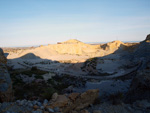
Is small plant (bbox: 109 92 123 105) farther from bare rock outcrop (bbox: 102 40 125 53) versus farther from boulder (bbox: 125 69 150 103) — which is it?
Answer: bare rock outcrop (bbox: 102 40 125 53)

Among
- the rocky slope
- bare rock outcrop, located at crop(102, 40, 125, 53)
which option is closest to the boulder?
the rocky slope

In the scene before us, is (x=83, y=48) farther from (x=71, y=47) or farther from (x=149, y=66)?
(x=149, y=66)

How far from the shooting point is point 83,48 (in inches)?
1975

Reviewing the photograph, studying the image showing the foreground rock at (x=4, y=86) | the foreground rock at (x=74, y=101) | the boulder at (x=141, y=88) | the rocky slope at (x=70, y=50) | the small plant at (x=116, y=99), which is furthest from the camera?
the rocky slope at (x=70, y=50)

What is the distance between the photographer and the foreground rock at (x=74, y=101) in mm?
4240

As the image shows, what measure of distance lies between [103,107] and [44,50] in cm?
3651

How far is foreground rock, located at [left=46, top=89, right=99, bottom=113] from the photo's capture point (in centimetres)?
424

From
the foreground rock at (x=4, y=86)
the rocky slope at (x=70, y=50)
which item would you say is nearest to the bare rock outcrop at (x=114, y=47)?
the rocky slope at (x=70, y=50)

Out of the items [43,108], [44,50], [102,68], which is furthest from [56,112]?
[44,50]

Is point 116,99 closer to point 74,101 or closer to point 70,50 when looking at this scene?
point 74,101

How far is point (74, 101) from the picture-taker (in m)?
4.71

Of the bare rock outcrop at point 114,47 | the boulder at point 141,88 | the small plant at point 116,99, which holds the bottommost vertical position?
the small plant at point 116,99

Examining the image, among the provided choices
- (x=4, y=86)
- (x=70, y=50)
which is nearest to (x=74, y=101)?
(x=4, y=86)

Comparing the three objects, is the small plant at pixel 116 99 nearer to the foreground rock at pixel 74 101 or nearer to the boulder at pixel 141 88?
the boulder at pixel 141 88
